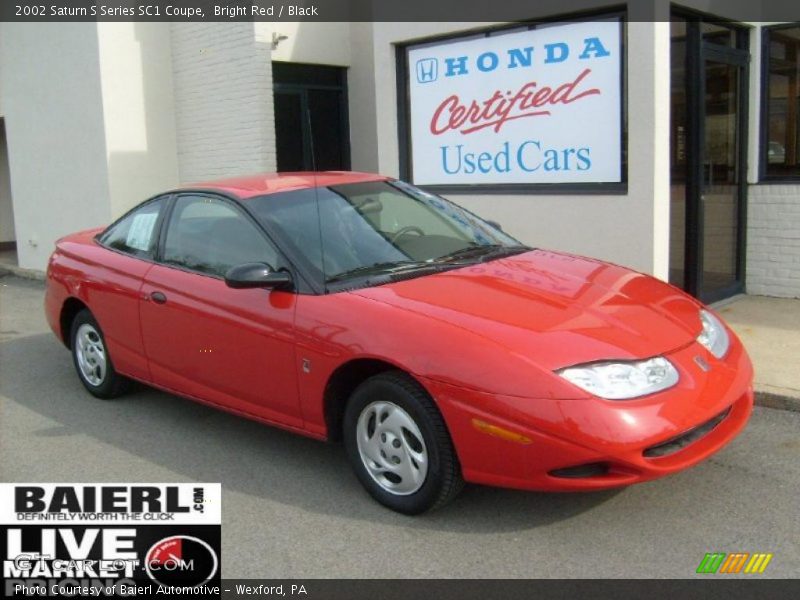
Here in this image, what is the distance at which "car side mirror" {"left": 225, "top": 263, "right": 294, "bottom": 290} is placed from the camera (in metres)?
4.36

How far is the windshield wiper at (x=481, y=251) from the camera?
193 inches

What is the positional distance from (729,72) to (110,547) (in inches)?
275

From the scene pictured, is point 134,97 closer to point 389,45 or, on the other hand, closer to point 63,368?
point 389,45

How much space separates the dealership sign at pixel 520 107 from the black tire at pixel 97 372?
3.92 meters

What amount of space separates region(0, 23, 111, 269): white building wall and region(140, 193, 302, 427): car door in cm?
608

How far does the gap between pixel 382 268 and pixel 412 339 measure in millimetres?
803

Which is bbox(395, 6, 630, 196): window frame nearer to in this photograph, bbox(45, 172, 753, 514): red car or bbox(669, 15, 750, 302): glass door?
bbox(669, 15, 750, 302): glass door

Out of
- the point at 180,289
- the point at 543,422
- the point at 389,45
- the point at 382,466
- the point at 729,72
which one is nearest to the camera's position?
the point at 543,422

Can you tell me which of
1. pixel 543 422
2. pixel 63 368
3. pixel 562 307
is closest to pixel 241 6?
pixel 63 368

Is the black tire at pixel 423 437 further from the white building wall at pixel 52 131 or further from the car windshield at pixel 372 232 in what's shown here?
the white building wall at pixel 52 131

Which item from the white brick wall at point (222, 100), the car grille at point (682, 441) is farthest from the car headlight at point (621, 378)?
the white brick wall at point (222, 100)

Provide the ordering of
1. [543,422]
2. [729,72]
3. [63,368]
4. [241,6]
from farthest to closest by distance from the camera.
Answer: [241,6] < [729,72] < [63,368] < [543,422]

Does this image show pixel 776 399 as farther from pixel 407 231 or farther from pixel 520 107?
pixel 520 107

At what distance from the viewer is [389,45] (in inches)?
348
